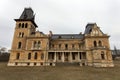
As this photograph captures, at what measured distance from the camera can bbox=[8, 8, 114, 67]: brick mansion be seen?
41.5 meters

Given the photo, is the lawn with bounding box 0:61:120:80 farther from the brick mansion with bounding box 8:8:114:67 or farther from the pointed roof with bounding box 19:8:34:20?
the pointed roof with bounding box 19:8:34:20

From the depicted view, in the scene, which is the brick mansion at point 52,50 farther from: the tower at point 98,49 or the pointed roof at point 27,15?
the pointed roof at point 27,15

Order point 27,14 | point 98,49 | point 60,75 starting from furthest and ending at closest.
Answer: point 27,14 < point 98,49 < point 60,75

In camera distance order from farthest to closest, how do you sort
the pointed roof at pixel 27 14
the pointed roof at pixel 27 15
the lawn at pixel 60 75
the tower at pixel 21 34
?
1. the pointed roof at pixel 27 14
2. the pointed roof at pixel 27 15
3. the tower at pixel 21 34
4. the lawn at pixel 60 75

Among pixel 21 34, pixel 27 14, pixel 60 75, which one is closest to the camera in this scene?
pixel 60 75

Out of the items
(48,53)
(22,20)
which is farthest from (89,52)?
(22,20)

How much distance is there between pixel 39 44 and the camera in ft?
149

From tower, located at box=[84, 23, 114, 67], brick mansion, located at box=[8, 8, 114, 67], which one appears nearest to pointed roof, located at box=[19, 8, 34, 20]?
brick mansion, located at box=[8, 8, 114, 67]

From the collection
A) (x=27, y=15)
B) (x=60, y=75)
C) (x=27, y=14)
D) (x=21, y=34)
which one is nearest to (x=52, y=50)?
(x=21, y=34)

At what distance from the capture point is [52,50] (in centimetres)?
4516

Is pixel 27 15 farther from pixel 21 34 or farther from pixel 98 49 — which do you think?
pixel 98 49

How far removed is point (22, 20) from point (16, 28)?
376cm

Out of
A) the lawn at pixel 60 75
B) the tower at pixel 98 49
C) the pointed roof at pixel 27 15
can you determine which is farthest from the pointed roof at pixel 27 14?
the lawn at pixel 60 75

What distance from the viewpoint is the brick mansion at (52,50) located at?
41500 mm
